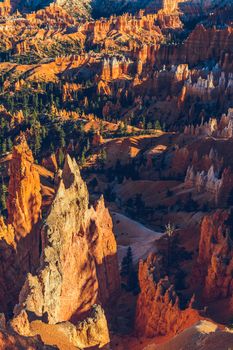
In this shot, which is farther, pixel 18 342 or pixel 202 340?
pixel 202 340

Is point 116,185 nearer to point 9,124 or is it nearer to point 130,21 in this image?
point 9,124

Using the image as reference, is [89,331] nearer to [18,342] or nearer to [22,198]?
[18,342]

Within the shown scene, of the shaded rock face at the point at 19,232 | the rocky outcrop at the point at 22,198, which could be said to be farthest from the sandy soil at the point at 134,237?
the rocky outcrop at the point at 22,198

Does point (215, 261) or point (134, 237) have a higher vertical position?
point (215, 261)

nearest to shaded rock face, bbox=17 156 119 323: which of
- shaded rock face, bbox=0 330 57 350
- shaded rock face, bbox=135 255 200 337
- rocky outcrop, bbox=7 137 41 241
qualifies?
rocky outcrop, bbox=7 137 41 241

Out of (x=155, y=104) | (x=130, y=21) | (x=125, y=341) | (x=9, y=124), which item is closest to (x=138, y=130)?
(x=155, y=104)

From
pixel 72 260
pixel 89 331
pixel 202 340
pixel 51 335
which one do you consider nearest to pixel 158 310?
pixel 72 260

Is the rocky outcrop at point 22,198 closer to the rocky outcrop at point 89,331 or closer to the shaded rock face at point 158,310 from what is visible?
the shaded rock face at point 158,310
